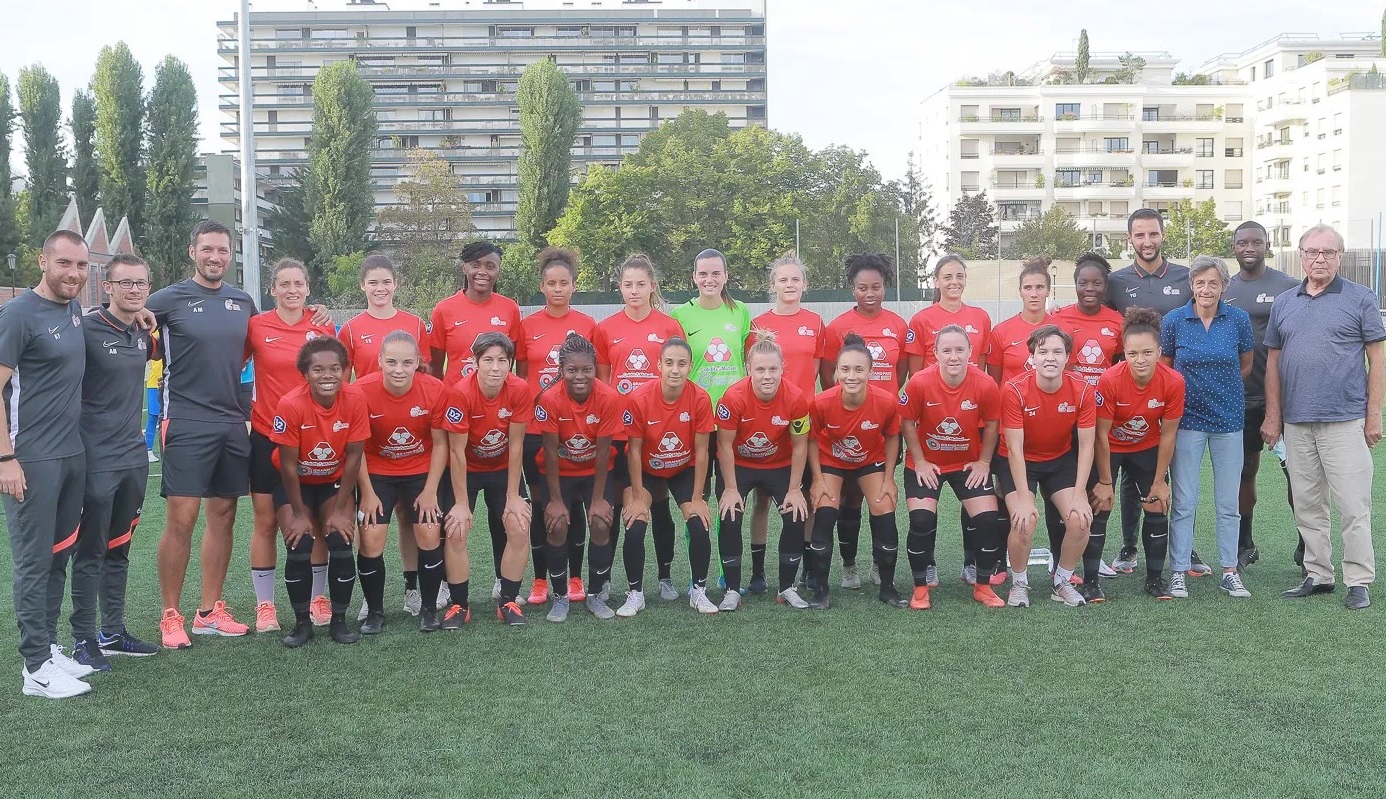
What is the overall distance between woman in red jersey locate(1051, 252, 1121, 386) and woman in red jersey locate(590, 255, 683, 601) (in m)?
2.17

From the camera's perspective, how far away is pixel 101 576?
194 inches

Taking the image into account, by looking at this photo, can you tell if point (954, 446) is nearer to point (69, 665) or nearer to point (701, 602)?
point (701, 602)

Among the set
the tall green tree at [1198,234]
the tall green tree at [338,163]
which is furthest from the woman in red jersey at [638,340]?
the tall green tree at [1198,234]

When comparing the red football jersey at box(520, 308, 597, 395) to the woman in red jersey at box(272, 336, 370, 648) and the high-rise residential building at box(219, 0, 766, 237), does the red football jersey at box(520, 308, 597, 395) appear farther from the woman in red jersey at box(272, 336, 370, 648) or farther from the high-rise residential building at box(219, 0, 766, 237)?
the high-rise residential building at box(219, 0, 766, 237)

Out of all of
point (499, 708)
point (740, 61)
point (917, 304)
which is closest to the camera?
point (499, 708)

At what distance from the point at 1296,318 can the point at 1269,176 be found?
6456 centimetres

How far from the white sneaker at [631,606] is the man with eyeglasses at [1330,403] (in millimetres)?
3249

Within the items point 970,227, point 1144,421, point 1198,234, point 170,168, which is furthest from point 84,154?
point 1144,421

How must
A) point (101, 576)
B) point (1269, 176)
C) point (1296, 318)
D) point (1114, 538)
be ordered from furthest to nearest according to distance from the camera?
point (1269, 176) → point (1114, 538) → point (1296, 318) → point (101, 576)

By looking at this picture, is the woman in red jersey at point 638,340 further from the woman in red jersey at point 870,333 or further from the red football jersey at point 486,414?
the woman in red jersey at point 870,333

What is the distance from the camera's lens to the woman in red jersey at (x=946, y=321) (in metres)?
6.26

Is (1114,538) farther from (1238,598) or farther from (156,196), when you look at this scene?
(156,196)

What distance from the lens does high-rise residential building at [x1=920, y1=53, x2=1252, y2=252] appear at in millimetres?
64000

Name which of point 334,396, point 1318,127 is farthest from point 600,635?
point 1318,127
